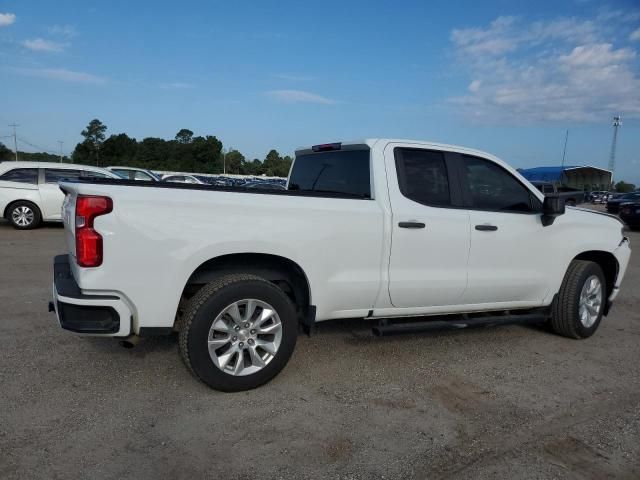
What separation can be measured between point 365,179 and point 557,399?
7.25 ft

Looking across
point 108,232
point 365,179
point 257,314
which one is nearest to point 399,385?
point 257,314

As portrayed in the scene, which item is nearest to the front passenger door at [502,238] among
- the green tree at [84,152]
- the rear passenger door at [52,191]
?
the rear passenger door at [52,191]

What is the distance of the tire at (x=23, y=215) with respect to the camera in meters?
12.1

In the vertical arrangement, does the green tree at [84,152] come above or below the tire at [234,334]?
above

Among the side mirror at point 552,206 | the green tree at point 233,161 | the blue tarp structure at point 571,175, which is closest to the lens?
the side mirror at point 552,206

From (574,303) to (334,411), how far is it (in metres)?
2.91

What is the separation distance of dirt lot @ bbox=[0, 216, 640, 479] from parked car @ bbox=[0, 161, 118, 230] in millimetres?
8222

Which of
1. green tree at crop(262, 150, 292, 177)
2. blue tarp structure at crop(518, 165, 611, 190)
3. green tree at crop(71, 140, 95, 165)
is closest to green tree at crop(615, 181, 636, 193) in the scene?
blue tarp structure at crop(518, 165, 611, 190)

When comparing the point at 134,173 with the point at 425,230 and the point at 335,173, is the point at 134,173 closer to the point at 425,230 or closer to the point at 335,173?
the point at 335,173

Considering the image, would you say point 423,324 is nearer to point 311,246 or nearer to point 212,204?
point 311,246

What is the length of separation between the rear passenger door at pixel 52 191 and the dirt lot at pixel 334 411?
26.9 ft

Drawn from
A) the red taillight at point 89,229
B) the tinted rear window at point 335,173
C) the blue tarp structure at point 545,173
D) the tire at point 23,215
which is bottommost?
the tire at point 23,215

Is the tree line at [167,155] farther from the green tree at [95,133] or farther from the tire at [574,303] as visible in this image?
the tire at [574,303]

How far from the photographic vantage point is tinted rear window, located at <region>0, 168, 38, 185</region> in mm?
12031
